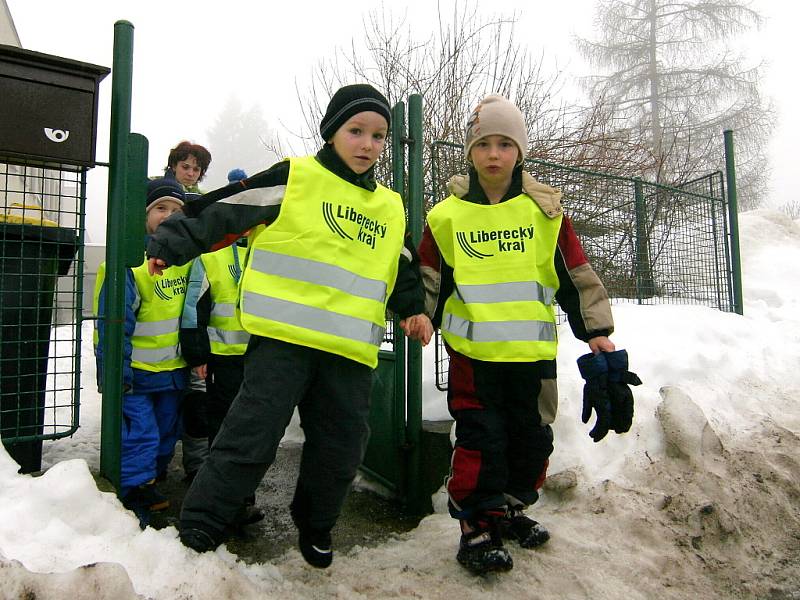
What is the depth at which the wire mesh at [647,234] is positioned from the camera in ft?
17.2

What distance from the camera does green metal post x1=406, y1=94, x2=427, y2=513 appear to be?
10.2ft

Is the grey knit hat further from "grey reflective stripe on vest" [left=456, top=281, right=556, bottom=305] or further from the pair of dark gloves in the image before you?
the pair of dark gloves

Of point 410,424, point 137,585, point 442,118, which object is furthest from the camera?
point 442,118

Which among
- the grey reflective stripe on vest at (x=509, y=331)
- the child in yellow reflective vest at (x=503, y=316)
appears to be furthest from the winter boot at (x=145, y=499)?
the grey reflective stripe on vest at (x=509, y=331)

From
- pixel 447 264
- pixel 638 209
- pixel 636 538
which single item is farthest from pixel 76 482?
pixel 638 209

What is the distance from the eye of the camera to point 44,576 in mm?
1434

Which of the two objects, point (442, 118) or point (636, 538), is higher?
point (442, 118)

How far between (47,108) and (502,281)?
187 cm

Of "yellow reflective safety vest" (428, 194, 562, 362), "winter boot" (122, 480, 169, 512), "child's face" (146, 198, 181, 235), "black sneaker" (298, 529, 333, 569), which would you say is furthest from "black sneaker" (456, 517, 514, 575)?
"child's face" (146, 198, 181, 235)

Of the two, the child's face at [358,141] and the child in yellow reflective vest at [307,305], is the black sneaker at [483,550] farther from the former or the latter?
the child's face at [358,141]

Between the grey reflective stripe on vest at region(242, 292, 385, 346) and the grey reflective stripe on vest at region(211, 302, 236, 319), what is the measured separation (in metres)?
1.08

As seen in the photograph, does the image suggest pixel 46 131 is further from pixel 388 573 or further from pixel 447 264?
pixel 388 573

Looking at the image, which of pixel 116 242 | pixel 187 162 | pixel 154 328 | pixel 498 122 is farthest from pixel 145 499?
pixel 498 122

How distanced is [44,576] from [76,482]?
446mm
